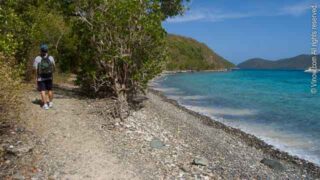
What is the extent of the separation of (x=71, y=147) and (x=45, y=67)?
4.89 m

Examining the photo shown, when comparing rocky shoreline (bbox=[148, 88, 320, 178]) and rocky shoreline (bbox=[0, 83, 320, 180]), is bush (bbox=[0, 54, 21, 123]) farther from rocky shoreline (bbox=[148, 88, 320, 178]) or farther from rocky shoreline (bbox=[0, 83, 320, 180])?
rocky shoreline (bbox=[148, 88, 320, 178])

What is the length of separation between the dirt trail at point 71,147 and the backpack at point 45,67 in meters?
1.24

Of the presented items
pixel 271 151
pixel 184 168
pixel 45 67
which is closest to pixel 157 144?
pixel 184 168

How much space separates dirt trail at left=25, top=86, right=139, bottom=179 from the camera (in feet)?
34.6

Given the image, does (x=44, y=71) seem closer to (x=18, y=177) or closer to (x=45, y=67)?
(x=45, y=67)

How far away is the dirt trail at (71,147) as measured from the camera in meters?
10.5

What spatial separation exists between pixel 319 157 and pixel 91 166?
9.21 meters

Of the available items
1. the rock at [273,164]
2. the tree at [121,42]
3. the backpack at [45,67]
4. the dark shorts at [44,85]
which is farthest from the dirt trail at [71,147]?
the rock at [273,164]

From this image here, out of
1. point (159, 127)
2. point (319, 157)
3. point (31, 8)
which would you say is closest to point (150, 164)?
point (159, 127)

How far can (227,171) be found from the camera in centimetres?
1197

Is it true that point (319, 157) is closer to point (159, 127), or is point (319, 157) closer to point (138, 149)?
point (159, 127)

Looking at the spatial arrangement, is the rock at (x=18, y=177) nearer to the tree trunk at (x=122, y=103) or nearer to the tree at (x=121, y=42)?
the tree trunk at (x=122, y=103)

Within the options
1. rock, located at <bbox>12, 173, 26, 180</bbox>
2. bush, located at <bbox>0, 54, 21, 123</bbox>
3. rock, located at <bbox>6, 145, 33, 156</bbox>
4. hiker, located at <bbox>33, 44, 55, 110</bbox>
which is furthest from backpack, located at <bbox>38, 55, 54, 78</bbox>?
rock, located at <bbox>12, 173, 26, 180</bbox>

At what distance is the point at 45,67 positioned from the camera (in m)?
16.0
